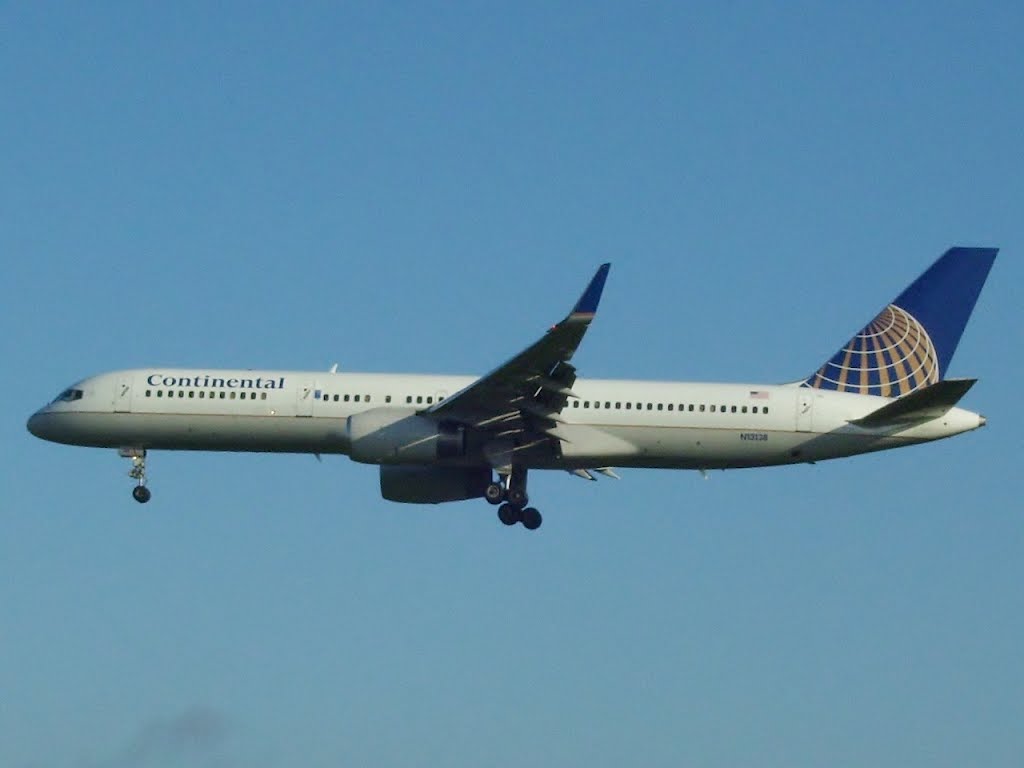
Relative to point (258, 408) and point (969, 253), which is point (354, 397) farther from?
point (969, 253)

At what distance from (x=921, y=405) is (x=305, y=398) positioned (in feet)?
61.9

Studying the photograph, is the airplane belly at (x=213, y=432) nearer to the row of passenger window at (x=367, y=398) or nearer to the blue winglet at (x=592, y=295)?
the row of passenger window at (x=367, y=398)

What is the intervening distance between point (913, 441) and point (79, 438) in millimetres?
26548

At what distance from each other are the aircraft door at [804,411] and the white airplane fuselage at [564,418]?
0.14ft

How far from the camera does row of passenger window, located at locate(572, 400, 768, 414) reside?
2438 inches

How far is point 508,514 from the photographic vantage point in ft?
206

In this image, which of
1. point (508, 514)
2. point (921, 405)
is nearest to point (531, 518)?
point (508, 514)

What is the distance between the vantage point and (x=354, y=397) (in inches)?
2495

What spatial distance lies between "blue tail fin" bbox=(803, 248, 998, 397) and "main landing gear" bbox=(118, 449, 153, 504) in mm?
21590

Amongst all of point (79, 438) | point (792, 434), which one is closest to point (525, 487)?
point (792, 434)

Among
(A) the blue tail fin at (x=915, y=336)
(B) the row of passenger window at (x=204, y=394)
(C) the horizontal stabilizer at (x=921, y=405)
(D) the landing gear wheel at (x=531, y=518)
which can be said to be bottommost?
(D) the landing gear wheel at (x=531, y=518)

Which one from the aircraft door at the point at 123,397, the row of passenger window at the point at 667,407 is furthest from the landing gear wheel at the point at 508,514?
the aircraft door at the point at 123,397

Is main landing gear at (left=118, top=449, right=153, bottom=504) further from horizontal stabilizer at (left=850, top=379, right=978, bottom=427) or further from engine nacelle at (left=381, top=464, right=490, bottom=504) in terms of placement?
horizontal stabilizer at (left=850, top=379, right=978, bottom=427)

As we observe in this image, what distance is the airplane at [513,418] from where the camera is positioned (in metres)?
60.9
